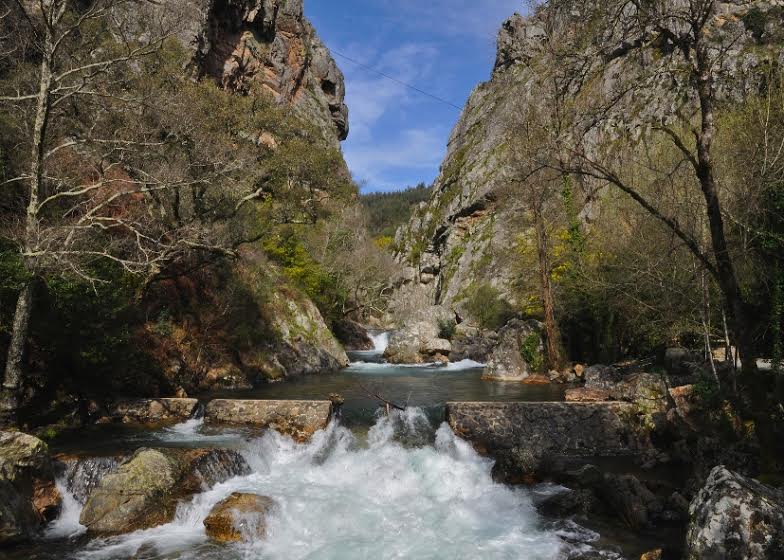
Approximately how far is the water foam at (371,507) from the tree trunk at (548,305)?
9.95 m

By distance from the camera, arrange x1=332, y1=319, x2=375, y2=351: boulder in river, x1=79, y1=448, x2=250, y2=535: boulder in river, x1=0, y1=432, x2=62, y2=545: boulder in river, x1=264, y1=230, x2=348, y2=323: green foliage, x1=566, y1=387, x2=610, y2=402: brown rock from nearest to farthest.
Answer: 1. x1=0, y1=432, x2=62, y2=545: boulder in river
2. x1=79, y1=448, x2=250, y2=535: boulder in river
3. x1=566, y1=387, x2=610, y2=402: brown rock
4. x1=264, y1=230, x2=348, y2=323: green foliage
5. x1=332, y1=319, x2=375, y2=351: boulder in river

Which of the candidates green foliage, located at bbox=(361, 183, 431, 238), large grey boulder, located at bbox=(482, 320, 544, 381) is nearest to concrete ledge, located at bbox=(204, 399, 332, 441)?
large grey boulder, located at bbox=(482, 320, 544, 381)

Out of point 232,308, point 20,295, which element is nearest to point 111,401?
point 20,295

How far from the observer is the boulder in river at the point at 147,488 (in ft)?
24.7

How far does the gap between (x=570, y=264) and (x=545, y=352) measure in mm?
4039

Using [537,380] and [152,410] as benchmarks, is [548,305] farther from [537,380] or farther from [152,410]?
[152,410]

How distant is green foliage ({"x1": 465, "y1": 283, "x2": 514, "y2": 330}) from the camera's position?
3332 cm

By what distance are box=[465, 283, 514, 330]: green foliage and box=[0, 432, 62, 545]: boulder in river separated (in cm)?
2739

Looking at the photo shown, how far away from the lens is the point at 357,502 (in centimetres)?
870

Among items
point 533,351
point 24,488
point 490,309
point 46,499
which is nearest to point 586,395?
point 533,351

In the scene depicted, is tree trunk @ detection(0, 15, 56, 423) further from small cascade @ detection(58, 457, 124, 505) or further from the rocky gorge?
small cascade @ detection(58, 457, 124, 505)

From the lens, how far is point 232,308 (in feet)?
64.6

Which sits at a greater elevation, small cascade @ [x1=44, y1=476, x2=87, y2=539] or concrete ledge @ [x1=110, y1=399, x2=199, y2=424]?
concrete ledge @ [x1=110, y1=399, x2=199, y2=424]

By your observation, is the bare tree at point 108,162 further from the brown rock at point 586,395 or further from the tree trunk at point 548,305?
the tree trunk at point 548,305
